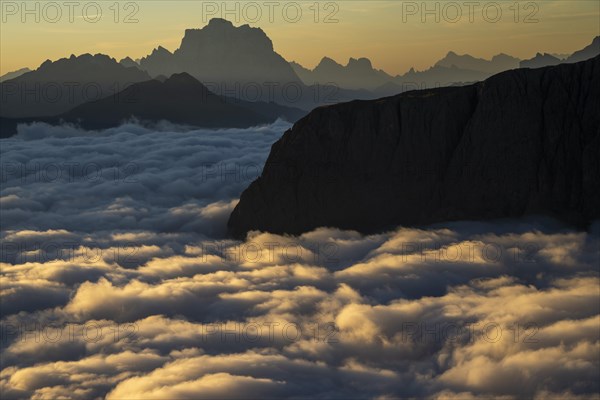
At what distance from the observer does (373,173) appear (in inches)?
2320

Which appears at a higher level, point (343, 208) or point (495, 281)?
point (343, 208)

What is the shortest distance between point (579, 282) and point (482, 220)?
27.6 feet

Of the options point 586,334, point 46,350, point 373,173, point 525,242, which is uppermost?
point 373,173

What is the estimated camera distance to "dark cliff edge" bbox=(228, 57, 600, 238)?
5328 cm

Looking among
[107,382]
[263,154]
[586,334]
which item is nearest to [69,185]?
[263,154]

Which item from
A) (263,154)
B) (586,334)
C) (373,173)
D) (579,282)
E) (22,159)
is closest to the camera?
(586,334)

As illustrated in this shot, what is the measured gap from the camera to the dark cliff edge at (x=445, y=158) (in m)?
53.3

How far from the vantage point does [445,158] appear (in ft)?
188

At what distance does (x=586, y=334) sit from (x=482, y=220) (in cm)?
1417

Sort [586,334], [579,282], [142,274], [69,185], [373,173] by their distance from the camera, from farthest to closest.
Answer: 1. [69,185]
2. [142,274]
3. [373,173]
4. [579,282]
5. [586,334]

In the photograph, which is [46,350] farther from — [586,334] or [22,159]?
[22,159]

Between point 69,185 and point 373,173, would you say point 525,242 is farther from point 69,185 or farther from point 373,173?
point 69,185

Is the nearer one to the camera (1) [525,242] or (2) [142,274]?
(1) [525,242]

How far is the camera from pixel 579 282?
174 feet
